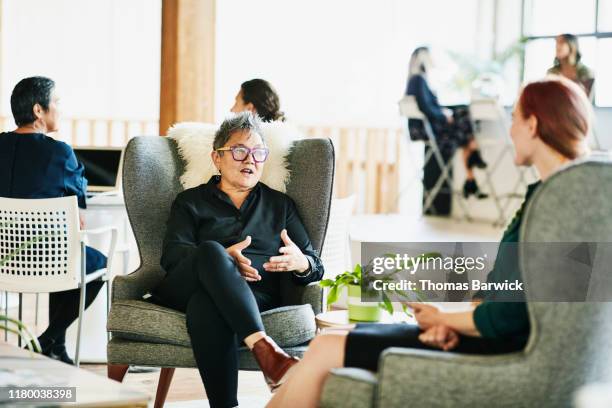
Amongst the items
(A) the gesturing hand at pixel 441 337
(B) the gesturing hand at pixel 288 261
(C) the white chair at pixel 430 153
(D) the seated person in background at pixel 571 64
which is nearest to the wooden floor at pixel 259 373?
(C) the white chair at pixel 430 153

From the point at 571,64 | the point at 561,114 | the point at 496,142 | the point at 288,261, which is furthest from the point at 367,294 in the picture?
the point at 496,142

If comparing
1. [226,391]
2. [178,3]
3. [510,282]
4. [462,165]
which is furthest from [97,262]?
[462,165]

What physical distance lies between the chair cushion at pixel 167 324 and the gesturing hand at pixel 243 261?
128 mm

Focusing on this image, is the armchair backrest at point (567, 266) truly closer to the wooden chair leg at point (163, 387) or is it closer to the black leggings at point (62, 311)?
the wooden chair leg at point (163, 387)

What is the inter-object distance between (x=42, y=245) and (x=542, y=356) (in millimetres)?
2336

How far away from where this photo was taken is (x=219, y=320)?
2.94m

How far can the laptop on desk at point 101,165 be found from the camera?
5.18 metres

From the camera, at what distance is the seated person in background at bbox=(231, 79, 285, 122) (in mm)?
4395

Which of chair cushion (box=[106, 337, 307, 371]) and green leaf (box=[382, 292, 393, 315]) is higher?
green leaf (box=[382, 292, 393, 315])

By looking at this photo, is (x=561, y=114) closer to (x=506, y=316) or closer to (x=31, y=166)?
(x=506, y=316)

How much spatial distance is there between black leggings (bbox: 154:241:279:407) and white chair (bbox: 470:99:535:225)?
4933mm

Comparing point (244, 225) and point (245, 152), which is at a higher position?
point (245, 152)

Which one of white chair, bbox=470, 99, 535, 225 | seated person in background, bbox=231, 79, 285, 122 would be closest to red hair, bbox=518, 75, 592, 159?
seated person in background, bbox=231, 79, 285, 122

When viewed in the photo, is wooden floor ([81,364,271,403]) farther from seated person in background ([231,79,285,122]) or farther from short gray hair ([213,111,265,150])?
seated person in background ([231,79,285,122])
